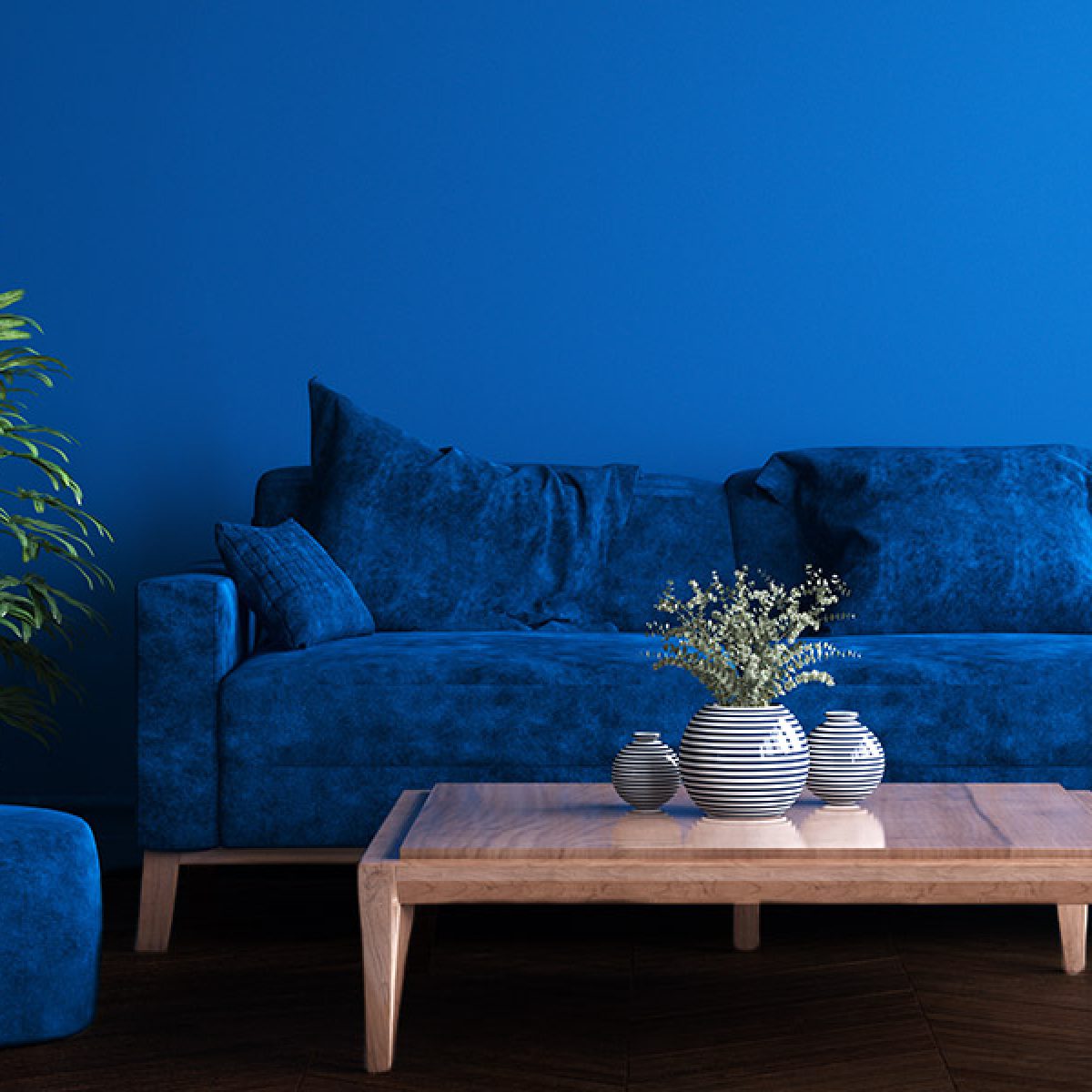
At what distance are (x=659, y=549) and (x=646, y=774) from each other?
143 cm

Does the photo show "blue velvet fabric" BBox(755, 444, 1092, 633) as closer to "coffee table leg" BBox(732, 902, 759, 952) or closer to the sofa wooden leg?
"coffee table leg" BBox(732, 902, 759, 952)

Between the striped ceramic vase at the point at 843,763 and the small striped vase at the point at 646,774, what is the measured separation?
8.1 inches

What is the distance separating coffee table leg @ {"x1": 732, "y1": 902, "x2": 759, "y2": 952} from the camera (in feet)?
8.71

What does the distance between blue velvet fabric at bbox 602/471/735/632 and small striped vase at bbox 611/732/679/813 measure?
1.31m

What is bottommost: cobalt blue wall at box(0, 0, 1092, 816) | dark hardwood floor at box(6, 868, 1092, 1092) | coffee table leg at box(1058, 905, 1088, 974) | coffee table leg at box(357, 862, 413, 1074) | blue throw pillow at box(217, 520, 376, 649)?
dark hardwood floor at box(6, 868, 1092, 1092)

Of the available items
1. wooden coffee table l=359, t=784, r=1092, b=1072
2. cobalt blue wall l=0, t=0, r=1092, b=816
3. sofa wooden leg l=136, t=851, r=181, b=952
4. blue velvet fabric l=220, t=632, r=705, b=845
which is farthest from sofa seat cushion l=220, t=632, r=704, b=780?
cobalt blue wall l=0, t=0, r=1092, b=816

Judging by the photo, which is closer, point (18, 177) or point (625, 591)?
point (625, 591)

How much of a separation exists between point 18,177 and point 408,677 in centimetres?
208

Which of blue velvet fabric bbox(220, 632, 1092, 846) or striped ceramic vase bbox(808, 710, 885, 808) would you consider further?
blue velvet fabric bbox(220, 632, 1092, 846)

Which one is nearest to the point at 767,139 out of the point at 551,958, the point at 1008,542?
the point at 1008,542

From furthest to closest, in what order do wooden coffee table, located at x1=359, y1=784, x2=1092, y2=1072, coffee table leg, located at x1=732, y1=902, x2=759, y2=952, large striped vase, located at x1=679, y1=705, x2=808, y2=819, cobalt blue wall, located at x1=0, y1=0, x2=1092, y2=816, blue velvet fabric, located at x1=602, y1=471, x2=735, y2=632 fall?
cobalt blue wall, located at x1=0, y1=0, x2=1092, y2=816, blue velvet fabric, located at x1=602, y1=471, x2=735, y2=632, coffee table leg, located at x1=732, y1=902, x2=759, y2=952, large striped vase, located at x1=679, y1=705, x2=808, y2=819, wooden coffee table, located at x1=359, y1=784, x2=1092, y2=1072

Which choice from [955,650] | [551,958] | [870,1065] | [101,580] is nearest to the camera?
[870,1065]

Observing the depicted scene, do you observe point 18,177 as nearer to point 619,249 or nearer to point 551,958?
point 619,249

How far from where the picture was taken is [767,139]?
3992 millimetres
